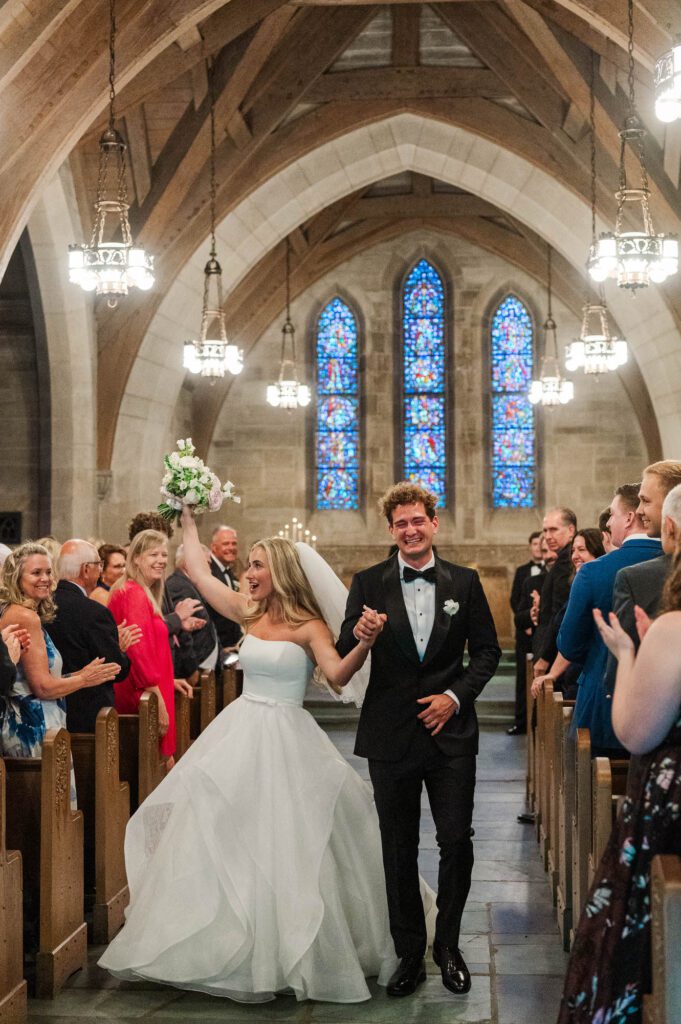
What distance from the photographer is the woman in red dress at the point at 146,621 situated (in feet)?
18.7

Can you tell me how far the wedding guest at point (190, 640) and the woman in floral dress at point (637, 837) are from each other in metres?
4.67

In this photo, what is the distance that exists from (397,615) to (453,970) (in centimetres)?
115

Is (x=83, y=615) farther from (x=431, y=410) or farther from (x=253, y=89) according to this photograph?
(x=431, y=410)

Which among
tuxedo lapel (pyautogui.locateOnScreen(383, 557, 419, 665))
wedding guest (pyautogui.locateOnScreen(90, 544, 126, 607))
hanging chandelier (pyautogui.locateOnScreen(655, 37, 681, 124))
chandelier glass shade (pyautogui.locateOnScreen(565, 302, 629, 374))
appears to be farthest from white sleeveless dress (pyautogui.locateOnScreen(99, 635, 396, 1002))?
chandelier glass shade (pyautogui.locateOnScreen(565, 302, 629, 374))

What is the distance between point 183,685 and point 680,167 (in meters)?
7.00

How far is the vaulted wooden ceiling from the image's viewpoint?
29.9ft

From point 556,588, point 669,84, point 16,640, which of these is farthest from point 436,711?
point 669,84

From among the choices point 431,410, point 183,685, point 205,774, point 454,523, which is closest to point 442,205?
point 431,410

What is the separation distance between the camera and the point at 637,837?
268cm

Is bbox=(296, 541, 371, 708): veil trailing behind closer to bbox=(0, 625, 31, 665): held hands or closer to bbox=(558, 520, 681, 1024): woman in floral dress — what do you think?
bbox=(0, 625, 31, 665): held hands

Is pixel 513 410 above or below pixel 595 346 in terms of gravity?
above

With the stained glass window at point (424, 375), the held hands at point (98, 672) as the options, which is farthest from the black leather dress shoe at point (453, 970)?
the stained glass window at point (424, 375)

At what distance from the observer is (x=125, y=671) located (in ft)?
17.4

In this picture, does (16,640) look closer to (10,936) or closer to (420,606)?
(10,936)
